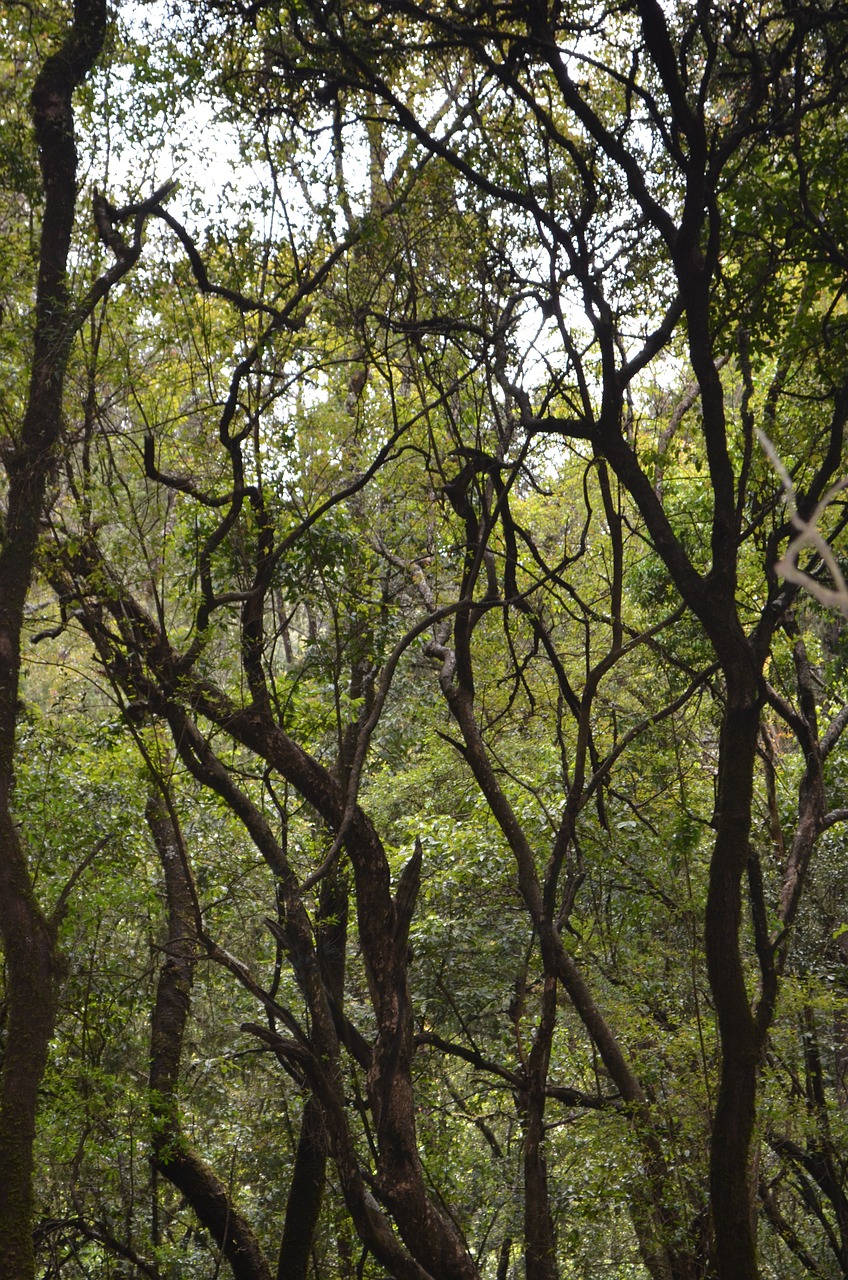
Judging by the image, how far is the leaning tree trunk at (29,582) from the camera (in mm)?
4699

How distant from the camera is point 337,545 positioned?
6.39m

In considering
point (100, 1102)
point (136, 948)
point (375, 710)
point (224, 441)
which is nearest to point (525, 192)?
point (224, 441)

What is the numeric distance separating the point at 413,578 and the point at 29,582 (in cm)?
253

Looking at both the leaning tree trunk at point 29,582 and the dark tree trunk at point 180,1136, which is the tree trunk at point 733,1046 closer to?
the leaning tree trunk at point 29,582

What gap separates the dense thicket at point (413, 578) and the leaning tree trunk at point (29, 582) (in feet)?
0.06

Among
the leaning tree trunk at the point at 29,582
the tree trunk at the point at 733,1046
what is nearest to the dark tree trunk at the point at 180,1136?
the leaning tree trunk at the point at 29,582

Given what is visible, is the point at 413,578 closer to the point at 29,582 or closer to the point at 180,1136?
the point at 29,582

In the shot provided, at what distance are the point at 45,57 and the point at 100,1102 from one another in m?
6.19

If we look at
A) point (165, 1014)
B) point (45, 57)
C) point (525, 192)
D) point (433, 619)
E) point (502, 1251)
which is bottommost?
point (502, 1251)

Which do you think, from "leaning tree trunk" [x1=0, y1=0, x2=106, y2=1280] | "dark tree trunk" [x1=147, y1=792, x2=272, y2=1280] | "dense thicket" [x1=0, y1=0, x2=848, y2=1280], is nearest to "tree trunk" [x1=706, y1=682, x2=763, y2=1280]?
"dense thicket" [x1=0, y1=0, x2=848, y2=1280]

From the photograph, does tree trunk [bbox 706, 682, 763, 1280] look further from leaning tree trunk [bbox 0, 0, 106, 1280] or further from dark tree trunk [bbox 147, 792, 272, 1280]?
dark tree trunk [bbox 147, 792, 272, 1280]

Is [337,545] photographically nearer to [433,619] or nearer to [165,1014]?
[433,619]

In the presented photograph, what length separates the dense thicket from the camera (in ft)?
15.1

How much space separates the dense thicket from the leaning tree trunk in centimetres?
2
